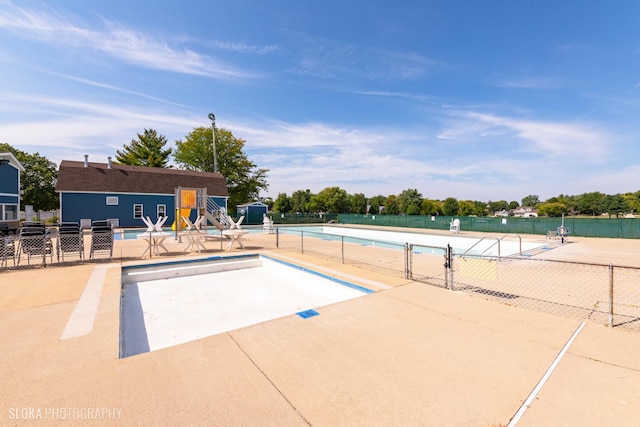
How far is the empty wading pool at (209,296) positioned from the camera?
221 inches

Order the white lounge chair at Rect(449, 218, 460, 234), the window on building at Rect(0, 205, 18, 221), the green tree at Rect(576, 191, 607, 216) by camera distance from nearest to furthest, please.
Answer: the window on building at Rect(0, 205, 18, 221), the white lounge chair at Rect(449, 218, 460, 234), the green tree at Rect(576, 191, 607, 216)

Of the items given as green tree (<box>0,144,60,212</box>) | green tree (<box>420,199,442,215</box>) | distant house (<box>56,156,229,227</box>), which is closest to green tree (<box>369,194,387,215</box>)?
green tree (<box>420,199,442,215</box>)

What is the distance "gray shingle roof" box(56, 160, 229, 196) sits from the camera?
23641 millimetres

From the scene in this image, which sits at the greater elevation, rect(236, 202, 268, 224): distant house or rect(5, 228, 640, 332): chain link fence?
rect(236, 202, 268, 224): distant house

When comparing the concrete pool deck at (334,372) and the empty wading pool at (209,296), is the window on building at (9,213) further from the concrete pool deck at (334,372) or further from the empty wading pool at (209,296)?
the concrete pool deck at (334,372)

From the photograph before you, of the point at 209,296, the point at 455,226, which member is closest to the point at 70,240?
the point at 209,296

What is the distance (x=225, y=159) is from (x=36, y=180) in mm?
25079

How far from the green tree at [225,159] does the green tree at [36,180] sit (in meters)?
16.8

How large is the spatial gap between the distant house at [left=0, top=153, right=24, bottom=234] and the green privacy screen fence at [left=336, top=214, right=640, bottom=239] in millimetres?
32779

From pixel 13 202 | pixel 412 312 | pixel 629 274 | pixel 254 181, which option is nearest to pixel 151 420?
pixel 412 312

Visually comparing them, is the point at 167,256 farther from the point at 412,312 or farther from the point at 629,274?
the point at 629,274

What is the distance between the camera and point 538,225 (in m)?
22.0

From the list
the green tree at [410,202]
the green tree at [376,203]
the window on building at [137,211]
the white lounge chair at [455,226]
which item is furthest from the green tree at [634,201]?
the window on building at [137,211]

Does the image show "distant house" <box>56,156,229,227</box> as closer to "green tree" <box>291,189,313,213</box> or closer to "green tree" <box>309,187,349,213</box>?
"green tree" <box>309,187,349,213</box>
